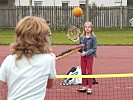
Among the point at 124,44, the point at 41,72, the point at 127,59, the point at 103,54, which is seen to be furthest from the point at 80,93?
the point at 124,44

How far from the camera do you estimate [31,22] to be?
10.2ft

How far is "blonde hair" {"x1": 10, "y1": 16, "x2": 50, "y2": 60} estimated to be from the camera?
3.10m

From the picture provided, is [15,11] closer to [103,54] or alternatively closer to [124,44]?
[124,44]

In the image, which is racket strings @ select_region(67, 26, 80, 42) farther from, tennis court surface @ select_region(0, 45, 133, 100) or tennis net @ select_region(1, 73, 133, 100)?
tennis net @ select_region(1, 73, 133, 100)

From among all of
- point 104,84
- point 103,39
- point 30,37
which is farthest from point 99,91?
point 103,39

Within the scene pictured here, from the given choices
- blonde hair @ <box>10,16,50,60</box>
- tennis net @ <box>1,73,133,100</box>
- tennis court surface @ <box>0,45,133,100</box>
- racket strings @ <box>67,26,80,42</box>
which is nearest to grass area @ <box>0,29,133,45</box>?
tennis court surface @ <box>0,45,133,100</box>

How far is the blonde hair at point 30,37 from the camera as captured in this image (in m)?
3.10

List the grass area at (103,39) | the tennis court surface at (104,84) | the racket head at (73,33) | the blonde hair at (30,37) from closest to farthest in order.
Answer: the blonde hair at (30,37), the tennis court surface at (104,84), the racket head at (73,33), the grass area at (103,39)

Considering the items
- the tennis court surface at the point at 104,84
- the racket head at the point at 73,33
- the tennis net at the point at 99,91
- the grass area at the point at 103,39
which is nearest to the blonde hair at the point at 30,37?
the tennis court surface at the point at 104,84

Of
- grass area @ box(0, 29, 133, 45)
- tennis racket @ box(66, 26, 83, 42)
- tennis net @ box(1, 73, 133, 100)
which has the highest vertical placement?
tennis racket @ box(66, 26, 83, 42)

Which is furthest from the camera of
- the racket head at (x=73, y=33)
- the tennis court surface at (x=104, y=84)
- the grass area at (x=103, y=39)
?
the grass area at (x=103, y=39)

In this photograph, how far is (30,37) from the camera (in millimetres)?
3115

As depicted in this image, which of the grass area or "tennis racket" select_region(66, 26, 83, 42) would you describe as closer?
"tennis racket" select_region(66, 26, 83, 42)

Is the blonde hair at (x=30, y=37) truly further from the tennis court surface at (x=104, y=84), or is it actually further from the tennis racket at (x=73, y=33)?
the tennis racket at (x=73, y=33)
